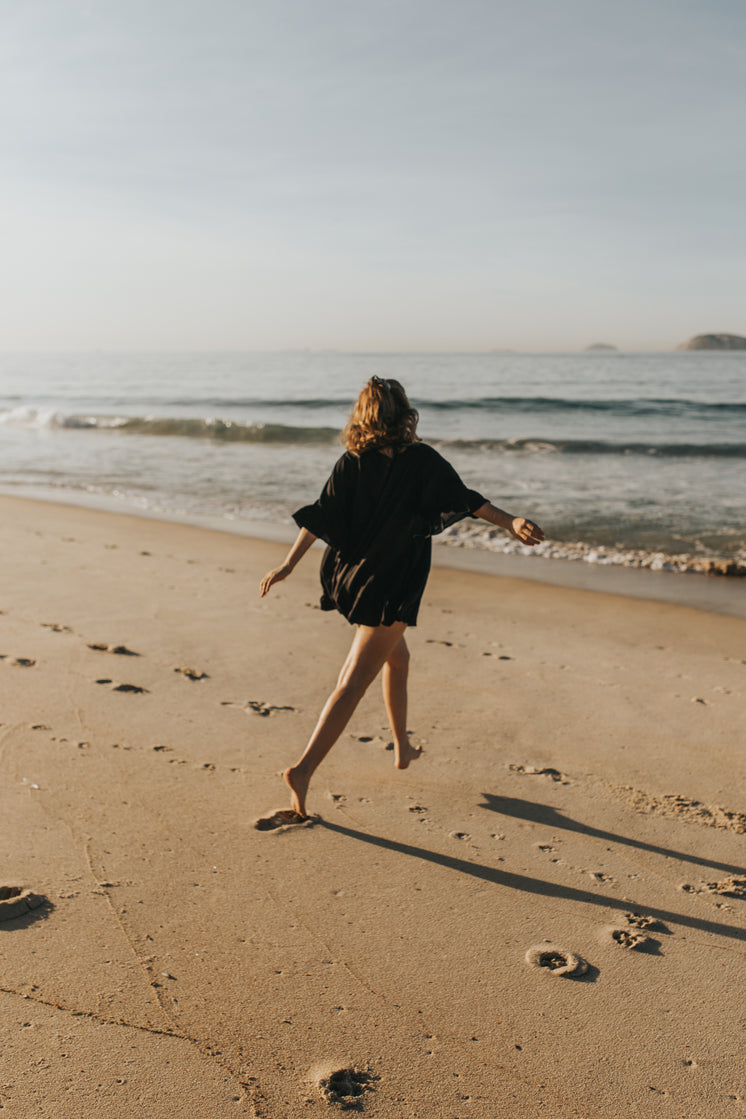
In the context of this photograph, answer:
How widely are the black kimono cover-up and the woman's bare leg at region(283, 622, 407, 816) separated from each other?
8cm

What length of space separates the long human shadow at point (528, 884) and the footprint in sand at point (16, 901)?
980 millimetres

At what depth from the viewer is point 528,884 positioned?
265 centimetres

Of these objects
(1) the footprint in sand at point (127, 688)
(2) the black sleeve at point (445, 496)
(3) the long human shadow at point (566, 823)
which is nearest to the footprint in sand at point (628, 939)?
(3) the long human shadow at point (566, 823)

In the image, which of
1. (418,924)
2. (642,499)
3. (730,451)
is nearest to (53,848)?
(418,924)

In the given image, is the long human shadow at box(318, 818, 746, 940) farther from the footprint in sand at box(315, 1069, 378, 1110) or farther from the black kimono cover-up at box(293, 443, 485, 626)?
the footprint in sand at box(315, 1069, 378, 1110)

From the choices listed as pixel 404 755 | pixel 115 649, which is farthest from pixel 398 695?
pixel 115 649

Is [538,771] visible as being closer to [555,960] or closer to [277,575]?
[555,960]

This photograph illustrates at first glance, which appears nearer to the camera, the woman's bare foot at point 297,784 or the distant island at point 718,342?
the woman's bare foot at point 297,784

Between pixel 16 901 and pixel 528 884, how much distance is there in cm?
155

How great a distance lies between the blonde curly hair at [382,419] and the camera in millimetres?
2801

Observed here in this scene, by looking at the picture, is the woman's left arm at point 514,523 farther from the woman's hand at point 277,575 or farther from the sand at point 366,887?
the sand at point 366,887

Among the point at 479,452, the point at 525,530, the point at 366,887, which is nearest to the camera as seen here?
the point at 366,887

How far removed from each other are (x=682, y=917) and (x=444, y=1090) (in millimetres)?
1047

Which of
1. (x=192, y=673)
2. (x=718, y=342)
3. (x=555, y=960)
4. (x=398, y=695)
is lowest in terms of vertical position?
(x=555, y=960)
